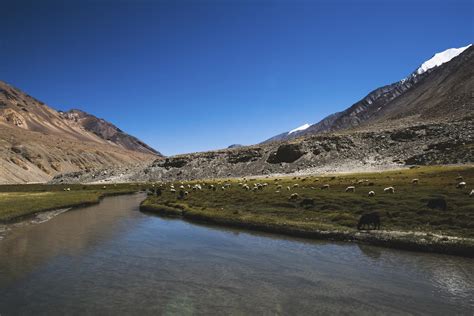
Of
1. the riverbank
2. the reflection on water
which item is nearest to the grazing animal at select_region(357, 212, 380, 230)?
the riverbank

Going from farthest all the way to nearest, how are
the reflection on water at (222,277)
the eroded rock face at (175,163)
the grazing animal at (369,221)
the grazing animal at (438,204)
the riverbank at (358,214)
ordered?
the eroded rock face at (175,163)
the grazing animal at (438,204)
the grazing animal at (369,221)
the riverbank at (358,214)
the reflection on water at (222,277)

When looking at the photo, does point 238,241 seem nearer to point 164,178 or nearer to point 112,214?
point 112,214

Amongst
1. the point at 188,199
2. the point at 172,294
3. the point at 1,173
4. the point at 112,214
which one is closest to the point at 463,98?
the point at 188,199

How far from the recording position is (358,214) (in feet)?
131

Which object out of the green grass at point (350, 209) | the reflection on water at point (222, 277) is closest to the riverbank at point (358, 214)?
the green grass at point (350, 209)

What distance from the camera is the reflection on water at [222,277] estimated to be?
763 inches

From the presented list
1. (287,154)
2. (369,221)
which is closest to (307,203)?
(369,221)

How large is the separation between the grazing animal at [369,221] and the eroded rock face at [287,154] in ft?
326

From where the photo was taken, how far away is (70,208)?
Result: 64688mm

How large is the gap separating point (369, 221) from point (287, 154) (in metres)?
103

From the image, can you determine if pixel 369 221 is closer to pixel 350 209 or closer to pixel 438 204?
pixel 350 209

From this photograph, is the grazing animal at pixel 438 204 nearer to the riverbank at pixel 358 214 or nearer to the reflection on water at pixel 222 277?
the riverbank at pixel 358 214

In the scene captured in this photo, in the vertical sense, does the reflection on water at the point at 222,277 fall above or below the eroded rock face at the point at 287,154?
below

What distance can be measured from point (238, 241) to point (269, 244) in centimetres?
335
